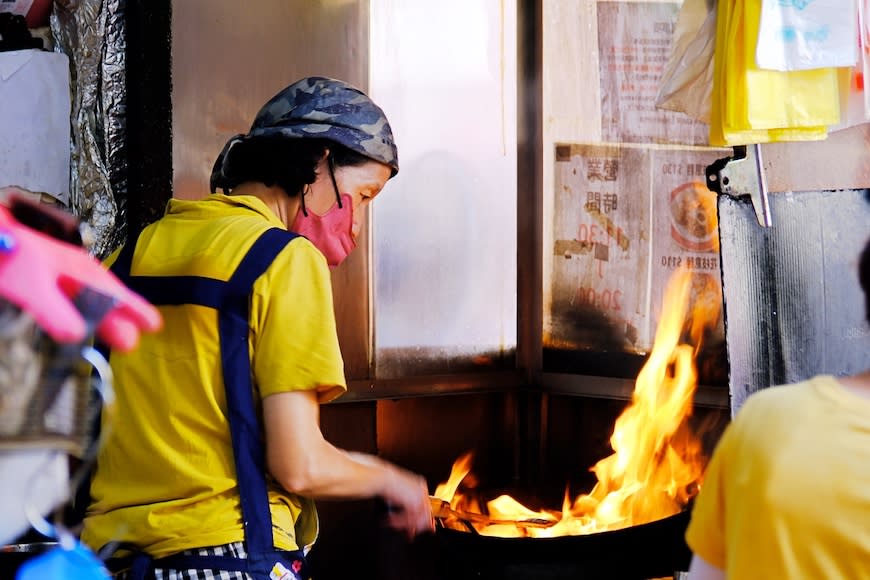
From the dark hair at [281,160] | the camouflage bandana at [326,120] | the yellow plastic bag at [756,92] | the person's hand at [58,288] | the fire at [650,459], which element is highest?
the yellow plastic bag at [756,92]

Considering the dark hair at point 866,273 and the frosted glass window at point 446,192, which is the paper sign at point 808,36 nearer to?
the dark hair at point 866,273

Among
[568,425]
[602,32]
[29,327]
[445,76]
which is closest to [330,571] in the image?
[568,425]

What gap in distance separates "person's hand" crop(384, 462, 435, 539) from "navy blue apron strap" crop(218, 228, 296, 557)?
371mm

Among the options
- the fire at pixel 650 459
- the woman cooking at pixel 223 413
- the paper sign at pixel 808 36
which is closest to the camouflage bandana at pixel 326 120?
the woman cooking at pixel 223 413

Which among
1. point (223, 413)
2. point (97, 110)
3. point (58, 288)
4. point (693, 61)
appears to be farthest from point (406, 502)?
point (97, 110)

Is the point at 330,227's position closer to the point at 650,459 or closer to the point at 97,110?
the point at 97,110

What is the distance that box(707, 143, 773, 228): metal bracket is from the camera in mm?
3377

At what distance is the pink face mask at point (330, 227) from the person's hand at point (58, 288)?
153 centimetres

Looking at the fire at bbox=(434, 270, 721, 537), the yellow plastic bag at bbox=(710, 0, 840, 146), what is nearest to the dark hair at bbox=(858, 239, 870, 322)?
the yellow plastic bag at bbox=(710, 0, 840, 146)

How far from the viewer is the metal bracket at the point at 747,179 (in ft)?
11.1

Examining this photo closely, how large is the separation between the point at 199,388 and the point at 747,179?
204 centimetres

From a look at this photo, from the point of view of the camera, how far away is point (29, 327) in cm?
128

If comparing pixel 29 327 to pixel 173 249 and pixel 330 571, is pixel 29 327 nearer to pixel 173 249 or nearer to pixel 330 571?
pixel 173 249

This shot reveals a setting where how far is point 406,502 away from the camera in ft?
8.40
